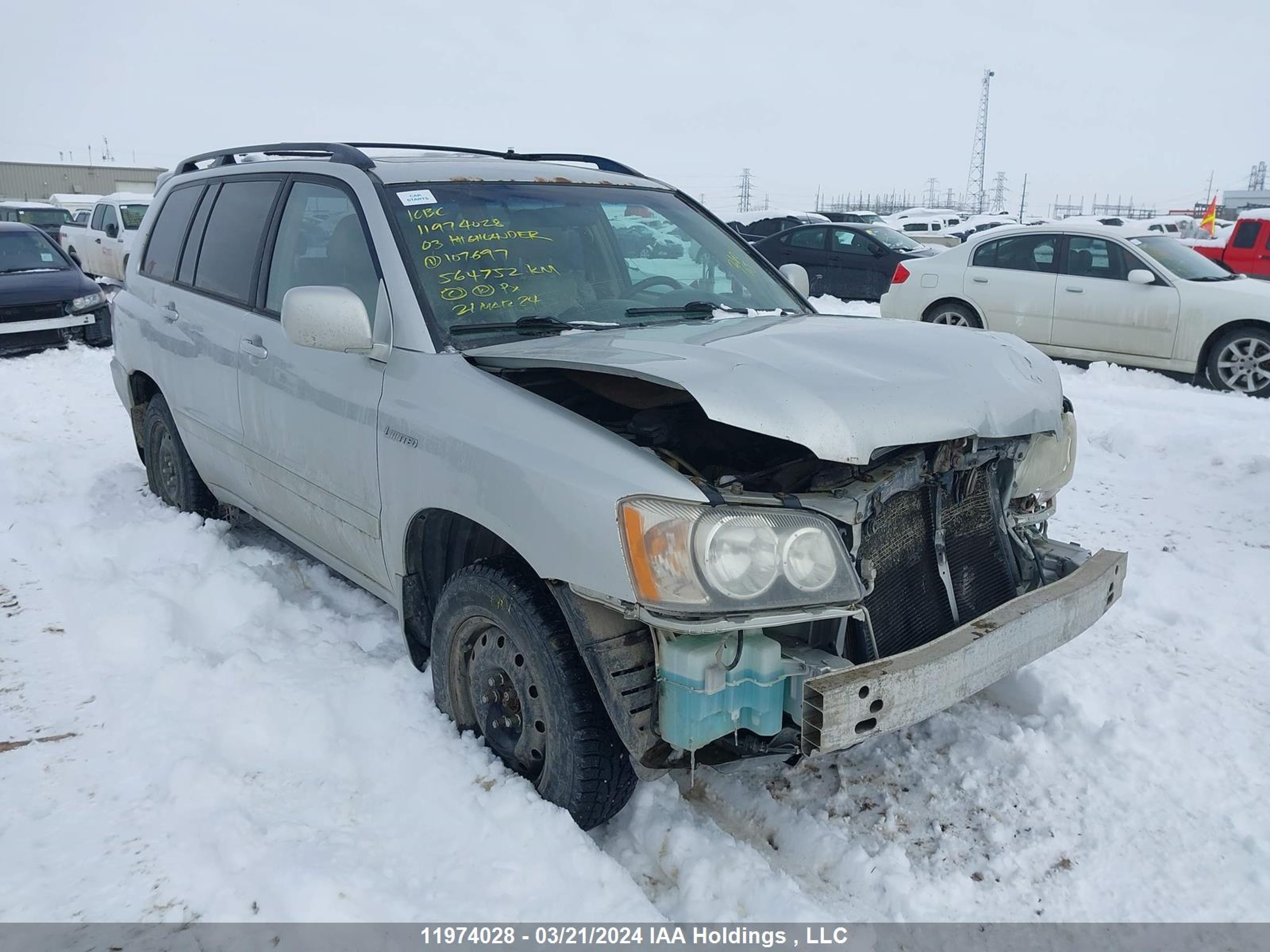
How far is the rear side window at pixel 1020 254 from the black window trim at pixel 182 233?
8.29 meters

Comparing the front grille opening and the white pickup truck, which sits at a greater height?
the white pickup truck

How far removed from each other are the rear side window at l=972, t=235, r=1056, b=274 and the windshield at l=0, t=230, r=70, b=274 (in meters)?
10.5

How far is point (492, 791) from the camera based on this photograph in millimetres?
2738

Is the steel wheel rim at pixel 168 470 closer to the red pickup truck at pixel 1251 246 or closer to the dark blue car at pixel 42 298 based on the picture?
the dark blue car at pixel 42 298

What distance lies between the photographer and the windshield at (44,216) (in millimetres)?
20688

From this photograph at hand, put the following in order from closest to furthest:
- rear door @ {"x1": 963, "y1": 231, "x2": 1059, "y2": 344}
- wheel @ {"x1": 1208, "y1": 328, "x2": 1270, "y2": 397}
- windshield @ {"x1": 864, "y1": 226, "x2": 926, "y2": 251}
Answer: wheel @ {"x1": 1208, "y1": 328, "x2": 1270, "y2": 397} → rear door @ {"x1": 963, "y1": 231, "x2": 1059, "y2": 344} → windshield @ {"x1": 864, "y1": 226, "x2": 926, "y2": 251}

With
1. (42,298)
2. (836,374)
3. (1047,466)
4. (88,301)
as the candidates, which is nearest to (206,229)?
(836,374)

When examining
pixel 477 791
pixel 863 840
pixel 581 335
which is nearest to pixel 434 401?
pixel 581 335

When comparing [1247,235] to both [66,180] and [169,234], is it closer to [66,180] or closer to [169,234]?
[169,234]

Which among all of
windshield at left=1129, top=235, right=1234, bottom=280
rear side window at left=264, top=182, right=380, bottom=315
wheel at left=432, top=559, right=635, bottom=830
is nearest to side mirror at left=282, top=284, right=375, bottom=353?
rear side window at left=264, top=182, right=380, bottom=315

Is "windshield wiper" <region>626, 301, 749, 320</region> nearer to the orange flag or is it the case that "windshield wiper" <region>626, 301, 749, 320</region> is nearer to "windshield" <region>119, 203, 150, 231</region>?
"windshield" <region>119, 203, 150, 231</region>

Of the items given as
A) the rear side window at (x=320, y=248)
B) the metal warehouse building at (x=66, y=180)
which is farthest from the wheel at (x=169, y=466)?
the metal warehouse building at (x=66, y=180)

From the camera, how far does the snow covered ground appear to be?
2.46 m

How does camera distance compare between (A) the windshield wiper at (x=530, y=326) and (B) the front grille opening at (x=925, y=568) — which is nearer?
(B) the front grille opening at (x=925, y=568)
